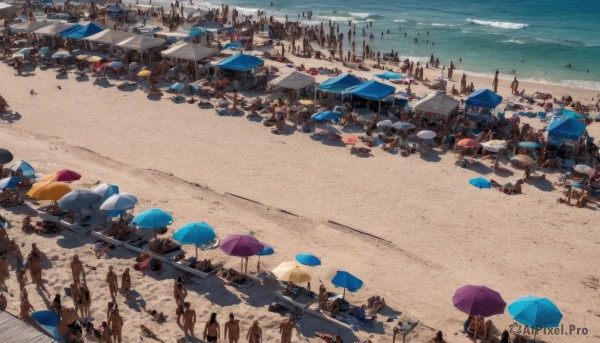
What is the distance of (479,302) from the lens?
39.1 feet

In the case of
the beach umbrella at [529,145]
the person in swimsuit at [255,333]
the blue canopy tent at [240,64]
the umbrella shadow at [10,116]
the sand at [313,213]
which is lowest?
the sand at [313,213]

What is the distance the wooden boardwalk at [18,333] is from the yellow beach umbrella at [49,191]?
24.2 ft

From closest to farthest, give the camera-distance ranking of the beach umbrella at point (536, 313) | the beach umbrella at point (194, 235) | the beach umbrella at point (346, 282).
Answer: the beach umbrella at point (536, 313), the beach umbrella at point (346, 282), the beach umbrella at point (194, 235)

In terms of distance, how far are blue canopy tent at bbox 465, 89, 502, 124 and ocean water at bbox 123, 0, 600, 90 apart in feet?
42.1

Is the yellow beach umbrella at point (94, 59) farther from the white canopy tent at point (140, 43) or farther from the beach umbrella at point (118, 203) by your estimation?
the beach umbrella at point (118, 203)

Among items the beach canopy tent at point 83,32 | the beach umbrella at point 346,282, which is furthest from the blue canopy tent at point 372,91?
the beach canopy tent at point 83,32

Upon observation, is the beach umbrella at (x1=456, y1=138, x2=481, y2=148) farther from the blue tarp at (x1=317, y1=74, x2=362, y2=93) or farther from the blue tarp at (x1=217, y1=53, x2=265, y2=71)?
the blue tarp at (x1=217, y1=53, x2=265, y2=71)

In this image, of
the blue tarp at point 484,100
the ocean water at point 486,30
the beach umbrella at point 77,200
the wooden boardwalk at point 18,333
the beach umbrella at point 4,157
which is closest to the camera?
the wooden boardwalk at point 18,333

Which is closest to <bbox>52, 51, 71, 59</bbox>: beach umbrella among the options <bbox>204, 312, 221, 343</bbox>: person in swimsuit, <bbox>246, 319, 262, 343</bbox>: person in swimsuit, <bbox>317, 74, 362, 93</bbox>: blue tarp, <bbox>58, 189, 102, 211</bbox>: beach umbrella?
<bbox>317, 74, 362, 93</bbox>: blue tarp

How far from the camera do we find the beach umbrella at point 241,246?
44.1 ft

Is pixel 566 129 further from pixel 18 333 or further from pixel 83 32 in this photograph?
pixel 83 32

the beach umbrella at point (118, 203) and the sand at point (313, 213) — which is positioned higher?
the beach umbrella at point (118, 203)

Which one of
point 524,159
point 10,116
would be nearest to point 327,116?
point 524,159

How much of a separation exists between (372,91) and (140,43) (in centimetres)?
1317
